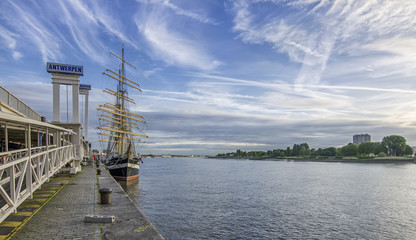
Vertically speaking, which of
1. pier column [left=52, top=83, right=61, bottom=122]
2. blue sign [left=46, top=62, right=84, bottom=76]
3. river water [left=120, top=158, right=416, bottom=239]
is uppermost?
blue sign [left=46, top=62, right=84, bottom=76]

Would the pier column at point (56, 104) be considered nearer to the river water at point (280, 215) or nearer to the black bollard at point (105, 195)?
the river water at point (280, 215)

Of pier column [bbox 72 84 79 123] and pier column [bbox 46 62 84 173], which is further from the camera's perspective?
pier column [bbox 72 84 79 123]

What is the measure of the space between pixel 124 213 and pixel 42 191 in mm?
7324

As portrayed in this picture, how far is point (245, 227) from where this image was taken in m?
17.4

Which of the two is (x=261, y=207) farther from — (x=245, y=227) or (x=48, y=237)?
(x=48, y=237)

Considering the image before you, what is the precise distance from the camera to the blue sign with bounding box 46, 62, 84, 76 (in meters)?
27.4

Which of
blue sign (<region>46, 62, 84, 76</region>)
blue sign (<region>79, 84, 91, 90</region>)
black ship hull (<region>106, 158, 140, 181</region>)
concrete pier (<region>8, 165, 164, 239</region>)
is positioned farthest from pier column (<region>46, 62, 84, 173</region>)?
blue sign (<region>79, 84, 91, 90</region>)

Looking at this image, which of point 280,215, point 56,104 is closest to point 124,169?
point 56,104

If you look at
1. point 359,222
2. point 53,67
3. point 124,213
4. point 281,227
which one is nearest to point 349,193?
point 359,222

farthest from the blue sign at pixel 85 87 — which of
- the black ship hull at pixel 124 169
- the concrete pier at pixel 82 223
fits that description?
the concrete pier at pixel 82 223

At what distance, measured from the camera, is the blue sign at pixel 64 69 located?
27438 millimetres

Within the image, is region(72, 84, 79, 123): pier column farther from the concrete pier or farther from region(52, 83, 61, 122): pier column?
the concrete pier

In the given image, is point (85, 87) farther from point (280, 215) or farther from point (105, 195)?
point (280, 215)

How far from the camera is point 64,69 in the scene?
2791 cm
